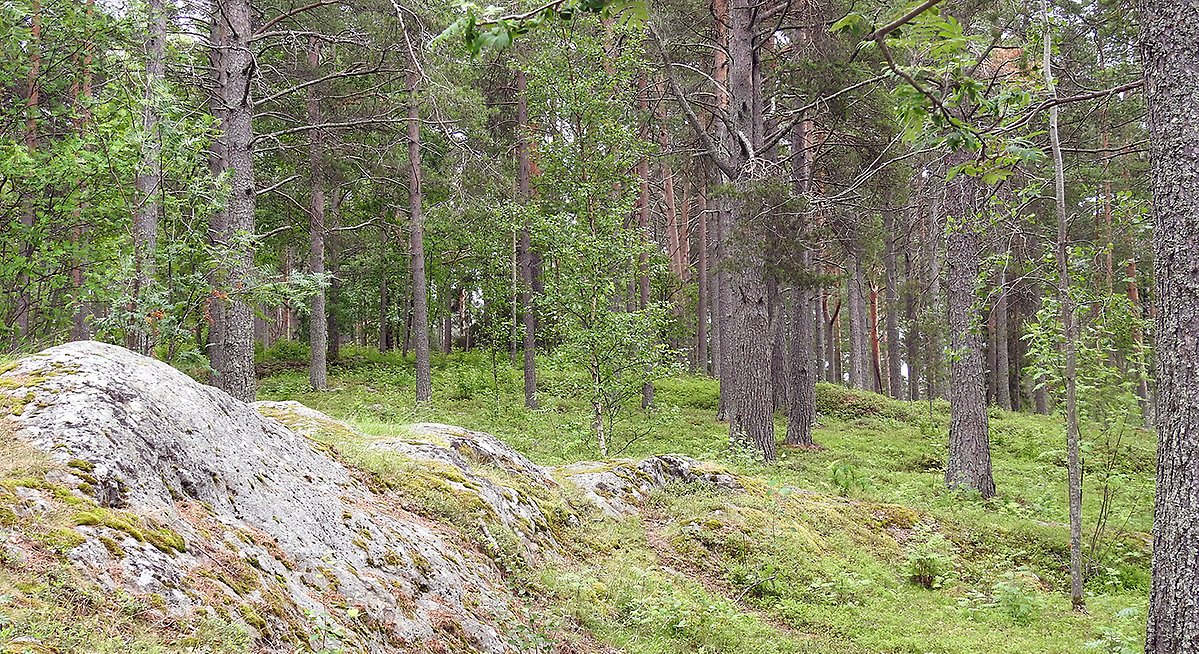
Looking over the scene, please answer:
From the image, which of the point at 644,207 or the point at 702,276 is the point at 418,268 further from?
the point at 702,276

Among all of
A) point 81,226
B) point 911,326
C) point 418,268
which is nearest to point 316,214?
point 418,268

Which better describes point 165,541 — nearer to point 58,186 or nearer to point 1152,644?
point 1152,644

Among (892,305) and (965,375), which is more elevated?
(892,305)

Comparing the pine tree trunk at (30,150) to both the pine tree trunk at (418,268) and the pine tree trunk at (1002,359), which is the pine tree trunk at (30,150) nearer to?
the pine tree trunk at (418,268)

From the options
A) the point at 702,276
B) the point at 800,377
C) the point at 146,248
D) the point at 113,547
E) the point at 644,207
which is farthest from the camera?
the point at 702,276

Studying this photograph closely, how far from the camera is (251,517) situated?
3.46 metres

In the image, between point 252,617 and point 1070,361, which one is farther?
point 1070,361

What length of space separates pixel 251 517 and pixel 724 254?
11.2 m

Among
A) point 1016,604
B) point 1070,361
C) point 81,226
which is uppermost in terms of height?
point 81,226

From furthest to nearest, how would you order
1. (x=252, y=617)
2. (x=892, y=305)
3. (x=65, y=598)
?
(x=892, y=305) < (x=252, y=617) < (x=65, y=598)

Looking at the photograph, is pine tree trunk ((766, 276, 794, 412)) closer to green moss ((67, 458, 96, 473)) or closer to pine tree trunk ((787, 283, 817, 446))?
pine tree trunk ((787, 283, 817, 446))

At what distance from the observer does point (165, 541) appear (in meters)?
2.72

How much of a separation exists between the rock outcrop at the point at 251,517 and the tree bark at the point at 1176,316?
3.35 m

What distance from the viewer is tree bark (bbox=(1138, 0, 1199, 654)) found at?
3.57m
